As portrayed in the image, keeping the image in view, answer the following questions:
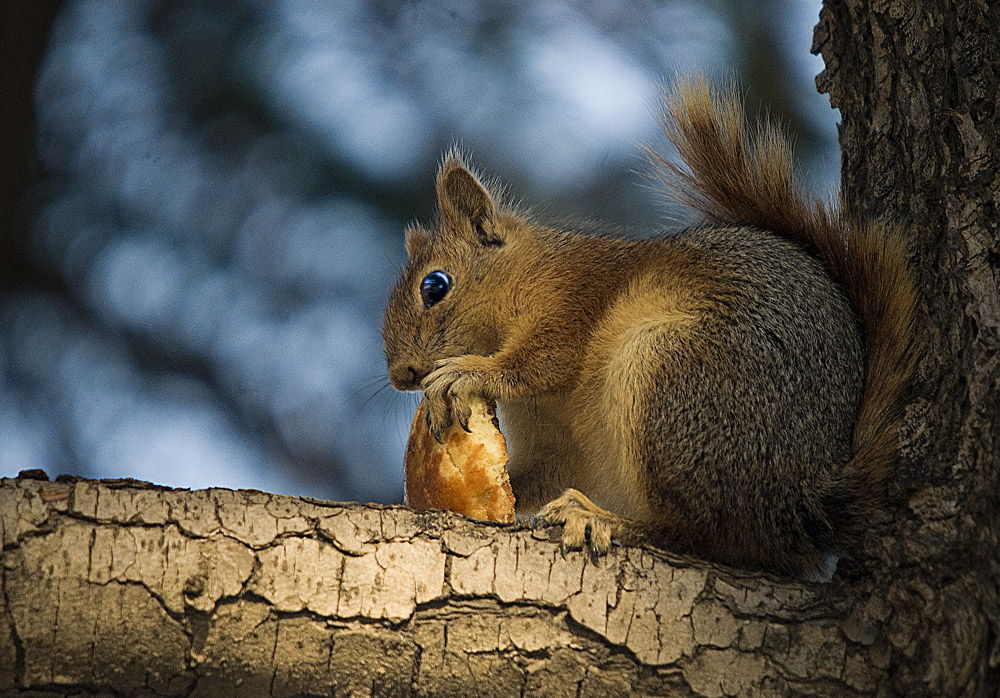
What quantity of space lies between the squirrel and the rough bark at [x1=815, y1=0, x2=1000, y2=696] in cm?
5

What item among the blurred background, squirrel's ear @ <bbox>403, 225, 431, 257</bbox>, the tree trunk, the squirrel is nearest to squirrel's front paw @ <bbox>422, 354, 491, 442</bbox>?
the squirrel

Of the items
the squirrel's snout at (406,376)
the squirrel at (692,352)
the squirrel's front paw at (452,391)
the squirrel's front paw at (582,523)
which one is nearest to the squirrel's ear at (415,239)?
the squirrel at (692,352)

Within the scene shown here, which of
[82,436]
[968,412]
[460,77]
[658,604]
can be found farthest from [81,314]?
[968,412]

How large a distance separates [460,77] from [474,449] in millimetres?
1353

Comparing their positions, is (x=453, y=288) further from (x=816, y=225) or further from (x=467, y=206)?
(x=816, y=225)

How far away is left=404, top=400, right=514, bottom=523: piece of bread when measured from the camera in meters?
1.34

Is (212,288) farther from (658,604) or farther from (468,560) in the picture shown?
(658,604)

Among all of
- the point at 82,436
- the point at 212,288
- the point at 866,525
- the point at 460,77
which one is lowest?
the point at 866,525

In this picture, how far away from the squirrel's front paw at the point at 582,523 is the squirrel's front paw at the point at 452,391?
0.71ft

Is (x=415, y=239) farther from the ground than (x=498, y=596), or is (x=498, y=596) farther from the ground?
(x=415, y=239)

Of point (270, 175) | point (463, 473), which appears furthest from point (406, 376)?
point (270, 175)

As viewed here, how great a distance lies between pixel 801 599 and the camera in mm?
1162

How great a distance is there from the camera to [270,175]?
2273 millimetres

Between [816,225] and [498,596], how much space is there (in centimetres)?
85
